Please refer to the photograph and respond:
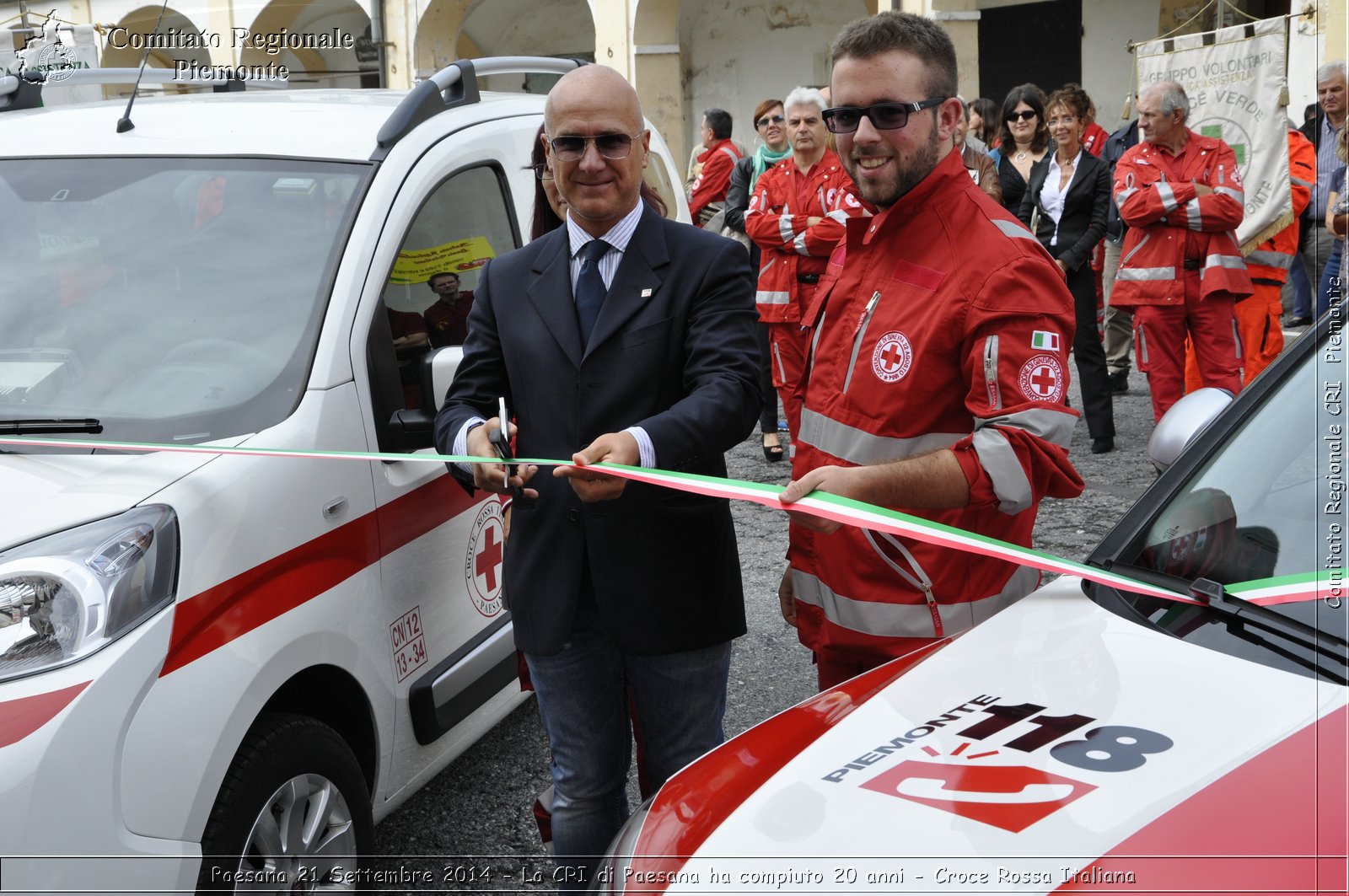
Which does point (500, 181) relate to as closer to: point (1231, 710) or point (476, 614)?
point (476, 614)

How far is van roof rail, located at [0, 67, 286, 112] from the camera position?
12.8 feet

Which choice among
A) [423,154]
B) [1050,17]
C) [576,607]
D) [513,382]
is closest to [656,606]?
[576,607]

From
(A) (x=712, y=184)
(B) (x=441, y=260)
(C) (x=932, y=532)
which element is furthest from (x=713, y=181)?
(C) (x=932, y=532)

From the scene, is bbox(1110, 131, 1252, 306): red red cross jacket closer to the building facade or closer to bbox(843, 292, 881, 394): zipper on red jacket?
bbox(843, 292, 881, 394): zipper on red jacket

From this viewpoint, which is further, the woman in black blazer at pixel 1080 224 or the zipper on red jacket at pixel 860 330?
the woman in black blazer at pixel 1080 224

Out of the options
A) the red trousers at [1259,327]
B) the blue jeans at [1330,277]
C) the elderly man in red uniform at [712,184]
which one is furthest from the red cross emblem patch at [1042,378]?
the elderly man in red uniform at [712,184]

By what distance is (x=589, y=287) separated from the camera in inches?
95.3

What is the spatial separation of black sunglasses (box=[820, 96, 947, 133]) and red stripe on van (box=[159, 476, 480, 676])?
4.40ft

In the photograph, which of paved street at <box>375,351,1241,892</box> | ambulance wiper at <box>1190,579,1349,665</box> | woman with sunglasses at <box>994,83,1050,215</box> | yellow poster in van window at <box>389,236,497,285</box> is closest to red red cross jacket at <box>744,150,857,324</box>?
paved street at <box>375,351,1241,892</box>

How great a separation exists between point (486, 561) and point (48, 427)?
1.14 metres

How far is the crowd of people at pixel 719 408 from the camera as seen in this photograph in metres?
2.12

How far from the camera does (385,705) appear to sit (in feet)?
9.21

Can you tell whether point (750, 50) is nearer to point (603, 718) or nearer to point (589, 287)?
point (589, 287)

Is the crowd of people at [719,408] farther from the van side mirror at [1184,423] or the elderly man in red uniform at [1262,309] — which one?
the elderly man in red uniform at [1262,309]
